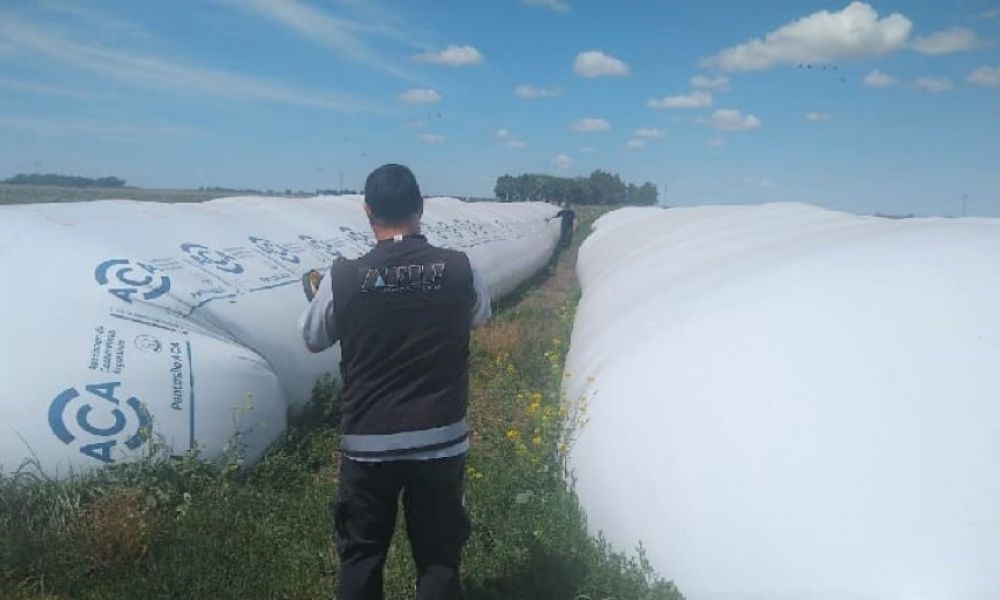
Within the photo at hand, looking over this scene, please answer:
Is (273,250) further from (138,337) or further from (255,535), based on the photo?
(255,535)

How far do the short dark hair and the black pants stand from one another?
2.76 ft

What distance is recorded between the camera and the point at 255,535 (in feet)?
13.2

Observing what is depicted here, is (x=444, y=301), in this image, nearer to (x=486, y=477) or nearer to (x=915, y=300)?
(x=915, y=300)

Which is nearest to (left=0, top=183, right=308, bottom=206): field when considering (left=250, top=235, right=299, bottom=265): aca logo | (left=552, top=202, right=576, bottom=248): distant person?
(left=552, top=202, right=576, bottom=248): distant person

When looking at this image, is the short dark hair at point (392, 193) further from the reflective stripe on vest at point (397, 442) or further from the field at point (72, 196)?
the field at point (72, 196)

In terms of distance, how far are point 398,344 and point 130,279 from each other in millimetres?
2737

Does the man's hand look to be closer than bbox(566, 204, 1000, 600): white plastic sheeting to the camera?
No

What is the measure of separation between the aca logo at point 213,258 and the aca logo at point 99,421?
5.12 ft

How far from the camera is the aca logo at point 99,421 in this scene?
402 centimetres

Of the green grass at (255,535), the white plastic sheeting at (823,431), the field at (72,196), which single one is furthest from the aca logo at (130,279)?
the field at (72,196)

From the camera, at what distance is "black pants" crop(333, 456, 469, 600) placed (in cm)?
279

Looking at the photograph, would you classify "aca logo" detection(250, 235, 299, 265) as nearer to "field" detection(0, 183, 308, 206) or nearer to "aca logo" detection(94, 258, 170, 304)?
"aca logo" detection(94, 258, 170, 304)

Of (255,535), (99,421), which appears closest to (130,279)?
(99,421)

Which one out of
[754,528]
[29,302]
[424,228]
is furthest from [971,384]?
[424,228]
